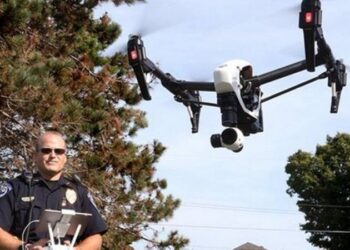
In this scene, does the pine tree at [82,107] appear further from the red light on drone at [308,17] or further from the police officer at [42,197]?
the police officer at [42,197]

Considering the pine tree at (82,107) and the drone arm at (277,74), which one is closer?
the drone arm at (277,74)

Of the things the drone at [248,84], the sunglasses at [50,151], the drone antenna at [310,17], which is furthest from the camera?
the drone at [248,84]

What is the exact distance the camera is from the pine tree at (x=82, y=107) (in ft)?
32.5

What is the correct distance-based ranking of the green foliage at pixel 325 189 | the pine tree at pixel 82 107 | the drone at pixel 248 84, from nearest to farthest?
the drone at pixel 248 84 → the pine tree at pixel 82 107 → the green foliage at pixel 325 189

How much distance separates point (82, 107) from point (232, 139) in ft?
12.7

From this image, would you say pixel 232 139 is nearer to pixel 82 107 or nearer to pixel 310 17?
pixel 310 17

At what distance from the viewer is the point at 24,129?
34.6ft

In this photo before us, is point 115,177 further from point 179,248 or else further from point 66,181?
point 66,181

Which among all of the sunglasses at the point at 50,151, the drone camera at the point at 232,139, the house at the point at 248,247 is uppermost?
the house at the point at 248,247

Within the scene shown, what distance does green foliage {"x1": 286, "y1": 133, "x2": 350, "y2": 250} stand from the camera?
116 feet

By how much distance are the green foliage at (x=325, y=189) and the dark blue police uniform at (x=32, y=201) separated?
32059mm

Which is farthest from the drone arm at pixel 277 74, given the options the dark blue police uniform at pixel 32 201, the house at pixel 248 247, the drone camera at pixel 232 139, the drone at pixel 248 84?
the house at pixel 248 247

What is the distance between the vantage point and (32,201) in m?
3.86

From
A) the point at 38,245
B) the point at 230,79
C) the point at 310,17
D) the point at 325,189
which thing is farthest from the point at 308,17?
the point at 325,189
